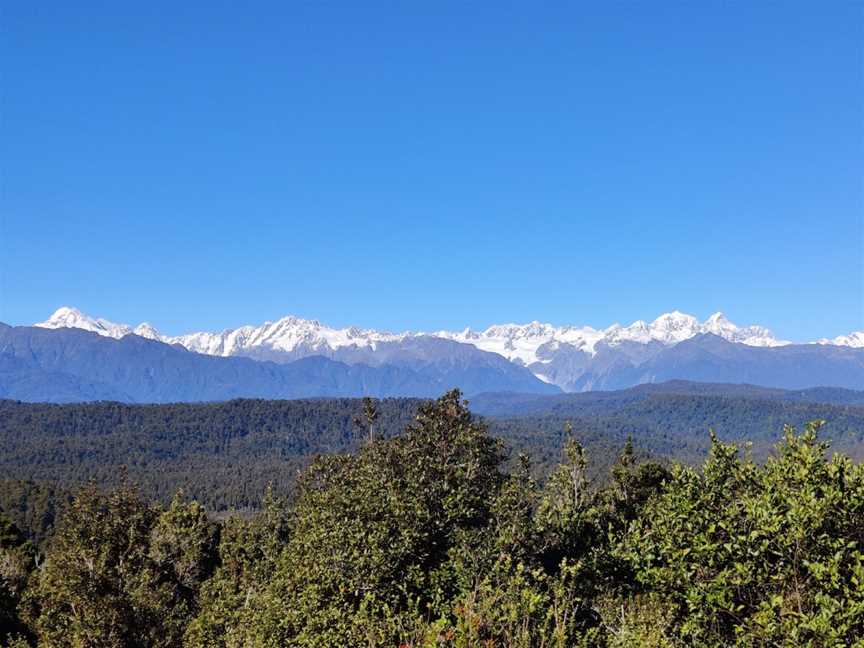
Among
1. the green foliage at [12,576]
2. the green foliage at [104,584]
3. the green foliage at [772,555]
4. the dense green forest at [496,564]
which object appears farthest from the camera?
the green foliage at [12,576]

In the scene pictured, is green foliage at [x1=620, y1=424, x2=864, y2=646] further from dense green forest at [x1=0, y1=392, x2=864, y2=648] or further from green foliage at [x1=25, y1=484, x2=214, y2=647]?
green foliage at [x1=25, y1=484, x2=214, y2=647]

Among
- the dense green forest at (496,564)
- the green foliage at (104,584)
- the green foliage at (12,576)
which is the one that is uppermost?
the dense green forest at (496,564)

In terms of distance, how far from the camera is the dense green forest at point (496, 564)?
15562 mm

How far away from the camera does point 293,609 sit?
2455 cm

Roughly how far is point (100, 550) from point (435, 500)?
2015 cm

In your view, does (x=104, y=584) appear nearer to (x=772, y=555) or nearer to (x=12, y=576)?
(x=772, y=555)

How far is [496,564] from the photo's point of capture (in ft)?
64.1

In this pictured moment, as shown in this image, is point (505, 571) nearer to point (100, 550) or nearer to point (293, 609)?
point (293, 609)

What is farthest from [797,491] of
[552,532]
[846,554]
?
[552,532]

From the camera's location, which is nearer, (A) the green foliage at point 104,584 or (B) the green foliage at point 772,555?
A: (B) the green foliage at point 772,555

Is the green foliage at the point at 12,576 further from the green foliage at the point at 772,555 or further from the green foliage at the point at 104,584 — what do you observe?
the green foliage at the point at 772,555

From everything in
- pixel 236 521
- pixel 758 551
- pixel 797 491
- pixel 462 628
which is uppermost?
pixel 797 491

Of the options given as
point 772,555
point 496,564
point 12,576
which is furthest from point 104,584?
point 12,576

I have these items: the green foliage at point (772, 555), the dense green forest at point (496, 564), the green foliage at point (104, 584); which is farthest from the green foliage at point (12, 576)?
the green foliage at point (772, 555)
